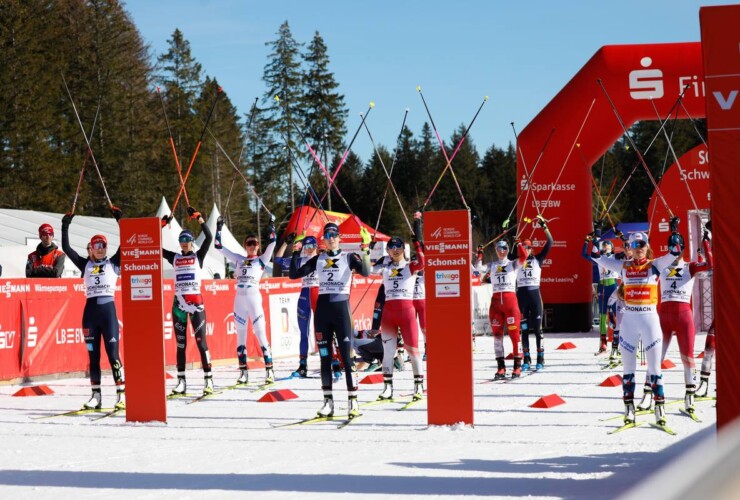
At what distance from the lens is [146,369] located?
10.9 m

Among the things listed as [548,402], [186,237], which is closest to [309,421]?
[548,402]

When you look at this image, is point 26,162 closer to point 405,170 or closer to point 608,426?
point 608,426

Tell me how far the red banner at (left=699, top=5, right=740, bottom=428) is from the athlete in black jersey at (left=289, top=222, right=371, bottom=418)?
4662mm

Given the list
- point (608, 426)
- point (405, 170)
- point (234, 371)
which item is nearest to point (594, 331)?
point (234, 371)

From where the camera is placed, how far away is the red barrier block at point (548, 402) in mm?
11703

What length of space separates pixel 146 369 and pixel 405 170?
8330cm

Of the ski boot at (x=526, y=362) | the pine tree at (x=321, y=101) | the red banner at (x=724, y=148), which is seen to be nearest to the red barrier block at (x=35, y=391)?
the ski boot at (x=526, y=362)

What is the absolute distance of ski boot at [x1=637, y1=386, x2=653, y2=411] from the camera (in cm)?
1062

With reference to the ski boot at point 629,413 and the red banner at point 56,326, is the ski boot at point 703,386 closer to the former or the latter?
the ski boot at point 629,413

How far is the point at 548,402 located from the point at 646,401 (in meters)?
1.34

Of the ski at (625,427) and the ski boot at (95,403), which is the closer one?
the ski at (625,427)

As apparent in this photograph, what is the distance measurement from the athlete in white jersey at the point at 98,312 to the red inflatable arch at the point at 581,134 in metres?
14.3

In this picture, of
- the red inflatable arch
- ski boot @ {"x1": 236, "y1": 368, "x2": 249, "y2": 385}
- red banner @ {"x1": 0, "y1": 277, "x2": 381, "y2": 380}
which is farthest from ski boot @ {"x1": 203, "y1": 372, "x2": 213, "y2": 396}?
the red inflatable arch

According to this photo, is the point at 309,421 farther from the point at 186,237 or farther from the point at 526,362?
the point at 526,362
